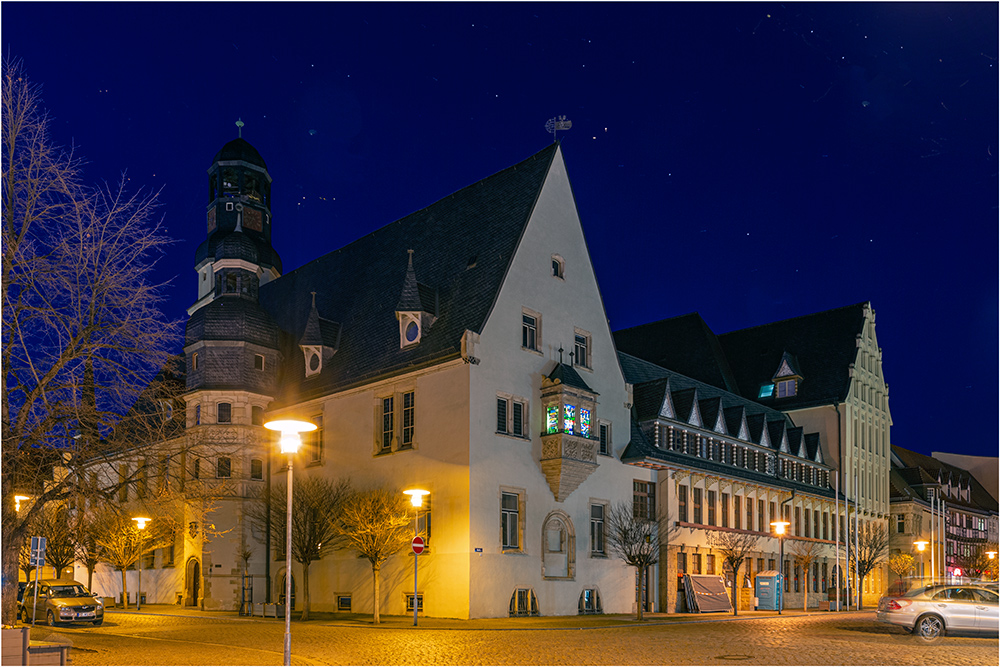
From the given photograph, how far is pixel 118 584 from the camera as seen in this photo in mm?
56000

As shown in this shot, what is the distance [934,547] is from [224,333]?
2594 inches

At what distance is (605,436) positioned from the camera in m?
45.1

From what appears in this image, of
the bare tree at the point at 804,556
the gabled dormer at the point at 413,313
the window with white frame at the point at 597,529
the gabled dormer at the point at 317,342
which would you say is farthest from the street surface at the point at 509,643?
the bare tree at the point at 804,556

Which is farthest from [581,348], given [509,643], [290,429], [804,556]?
[290,429]

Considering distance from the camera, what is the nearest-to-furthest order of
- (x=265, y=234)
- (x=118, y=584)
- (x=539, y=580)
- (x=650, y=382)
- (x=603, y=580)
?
(x=539, y=580), (x=603, y=580), (x=650, y=382), (x=118, y=584), (x=265, y=234)

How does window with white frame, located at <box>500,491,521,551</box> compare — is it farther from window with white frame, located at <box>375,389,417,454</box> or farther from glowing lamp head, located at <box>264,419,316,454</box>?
glowing lamp head, located at <box>264,419,316,454</box>

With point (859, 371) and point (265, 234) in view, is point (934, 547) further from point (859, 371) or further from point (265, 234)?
point (265, 234)

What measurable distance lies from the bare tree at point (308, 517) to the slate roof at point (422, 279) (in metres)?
4.66

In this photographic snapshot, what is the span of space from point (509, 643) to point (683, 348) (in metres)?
48.0

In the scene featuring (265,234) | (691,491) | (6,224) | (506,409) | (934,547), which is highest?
(265,234)

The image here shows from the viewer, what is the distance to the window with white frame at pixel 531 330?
136ft

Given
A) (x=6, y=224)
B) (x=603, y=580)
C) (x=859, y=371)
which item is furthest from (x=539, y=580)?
(x=859, y=371)

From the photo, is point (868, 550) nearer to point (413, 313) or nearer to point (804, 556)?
point (804, 556)

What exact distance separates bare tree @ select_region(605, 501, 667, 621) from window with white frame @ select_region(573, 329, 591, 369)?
260 inches
